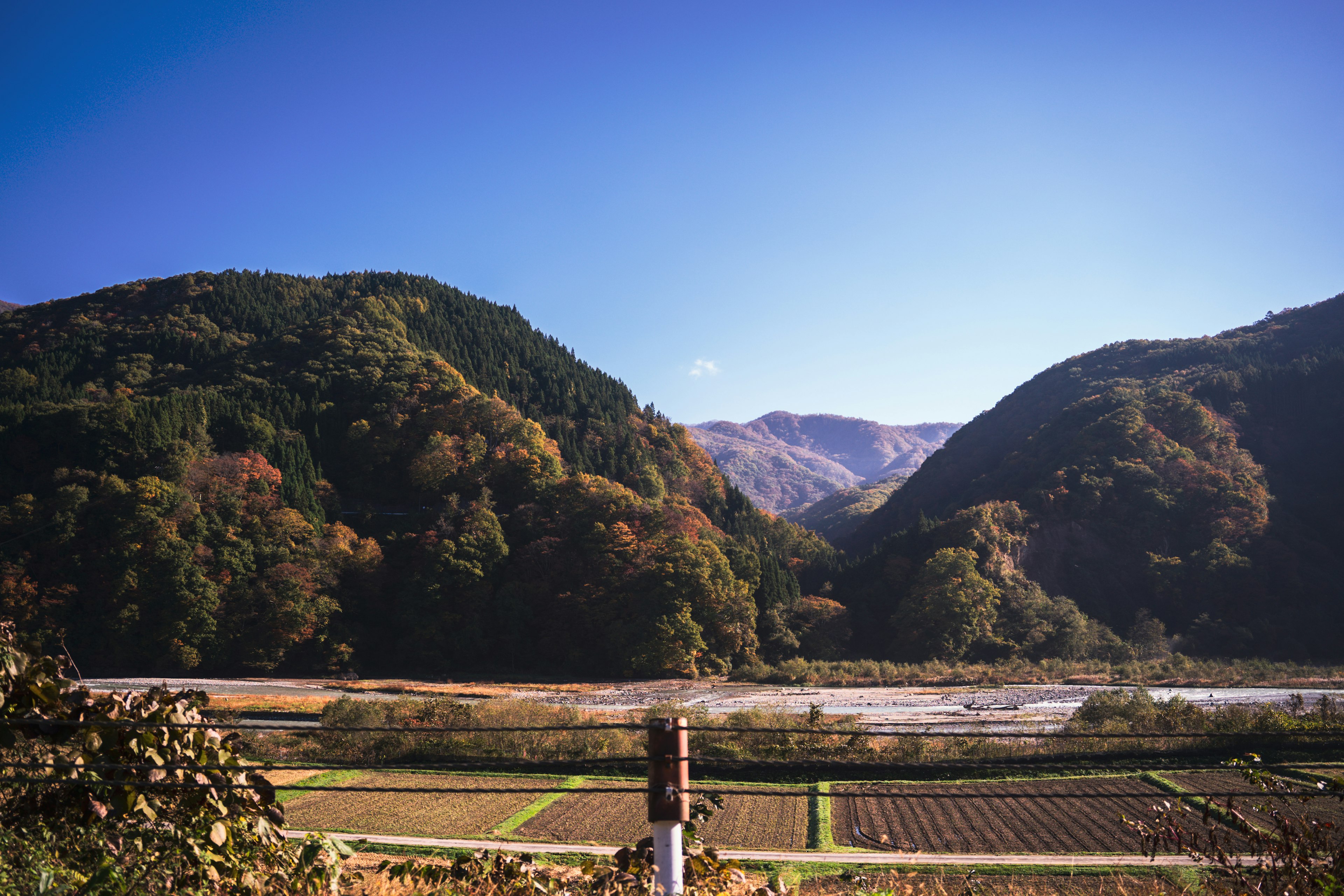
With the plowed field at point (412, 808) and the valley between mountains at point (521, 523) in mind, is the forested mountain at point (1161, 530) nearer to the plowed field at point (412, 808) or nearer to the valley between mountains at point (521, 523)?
the valley between mountains at point (521, 523)

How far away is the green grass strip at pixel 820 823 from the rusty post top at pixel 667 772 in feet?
30.7

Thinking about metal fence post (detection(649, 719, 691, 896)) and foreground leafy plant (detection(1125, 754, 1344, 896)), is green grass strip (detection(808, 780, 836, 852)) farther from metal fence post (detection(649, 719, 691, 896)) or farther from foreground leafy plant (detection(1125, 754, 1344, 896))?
metal fence post (detection(649, 719, 691, 896))

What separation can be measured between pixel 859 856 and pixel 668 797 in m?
11.0

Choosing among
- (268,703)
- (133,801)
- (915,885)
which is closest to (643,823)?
A: (915,885)

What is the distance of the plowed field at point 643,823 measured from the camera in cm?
1370

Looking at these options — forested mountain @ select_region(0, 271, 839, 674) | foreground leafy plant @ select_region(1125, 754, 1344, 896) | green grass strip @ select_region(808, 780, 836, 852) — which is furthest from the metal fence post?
forested mountain @ select_region(0, 271, 839, 674)

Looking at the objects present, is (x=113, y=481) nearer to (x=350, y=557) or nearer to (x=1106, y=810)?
(x=350, y=557)

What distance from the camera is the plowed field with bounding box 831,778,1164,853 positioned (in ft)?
43.4

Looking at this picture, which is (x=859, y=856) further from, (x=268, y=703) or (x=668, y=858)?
(x=268, y=703)

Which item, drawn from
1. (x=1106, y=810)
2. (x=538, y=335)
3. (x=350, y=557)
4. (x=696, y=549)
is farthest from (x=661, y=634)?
(x=538, y=335)

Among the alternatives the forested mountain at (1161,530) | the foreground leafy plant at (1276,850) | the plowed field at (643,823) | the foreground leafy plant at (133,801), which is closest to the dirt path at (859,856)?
the plowed field at (643,823)

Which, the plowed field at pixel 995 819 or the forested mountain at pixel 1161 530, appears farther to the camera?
the forested mountain at pixel 1161 530

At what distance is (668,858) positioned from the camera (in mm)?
3662

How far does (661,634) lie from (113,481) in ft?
116
